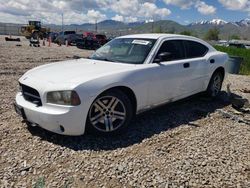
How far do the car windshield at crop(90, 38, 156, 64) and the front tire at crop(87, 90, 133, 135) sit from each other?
30.9 inches

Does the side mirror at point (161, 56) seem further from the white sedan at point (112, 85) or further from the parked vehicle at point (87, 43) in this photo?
the parked vehicle at point (87, 43)

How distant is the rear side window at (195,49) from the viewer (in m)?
5.58

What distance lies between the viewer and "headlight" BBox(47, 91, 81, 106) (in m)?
3.61

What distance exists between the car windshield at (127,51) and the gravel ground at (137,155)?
112 centimetres

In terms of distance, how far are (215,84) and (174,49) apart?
185 centimetres

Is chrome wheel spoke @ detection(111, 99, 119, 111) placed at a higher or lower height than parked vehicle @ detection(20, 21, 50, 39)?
lower

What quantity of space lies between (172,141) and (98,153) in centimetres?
119

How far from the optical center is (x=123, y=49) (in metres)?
5.00

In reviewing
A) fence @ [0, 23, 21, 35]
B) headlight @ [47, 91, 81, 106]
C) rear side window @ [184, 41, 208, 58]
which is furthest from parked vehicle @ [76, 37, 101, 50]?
fence @ [0, 23, 21, 35]

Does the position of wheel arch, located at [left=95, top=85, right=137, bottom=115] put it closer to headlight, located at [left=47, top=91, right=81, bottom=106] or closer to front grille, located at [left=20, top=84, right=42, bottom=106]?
headlight, located at [left=47, top=91, right=81, bottom=106]

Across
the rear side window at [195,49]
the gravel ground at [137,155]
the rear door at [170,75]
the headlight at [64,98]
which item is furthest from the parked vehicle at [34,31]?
the headlight at [64,98]

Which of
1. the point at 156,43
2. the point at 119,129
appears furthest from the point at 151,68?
the point at 119,129

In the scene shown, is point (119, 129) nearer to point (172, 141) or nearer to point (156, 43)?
point (172, 141)

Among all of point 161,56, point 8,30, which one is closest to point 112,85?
point 161,56
